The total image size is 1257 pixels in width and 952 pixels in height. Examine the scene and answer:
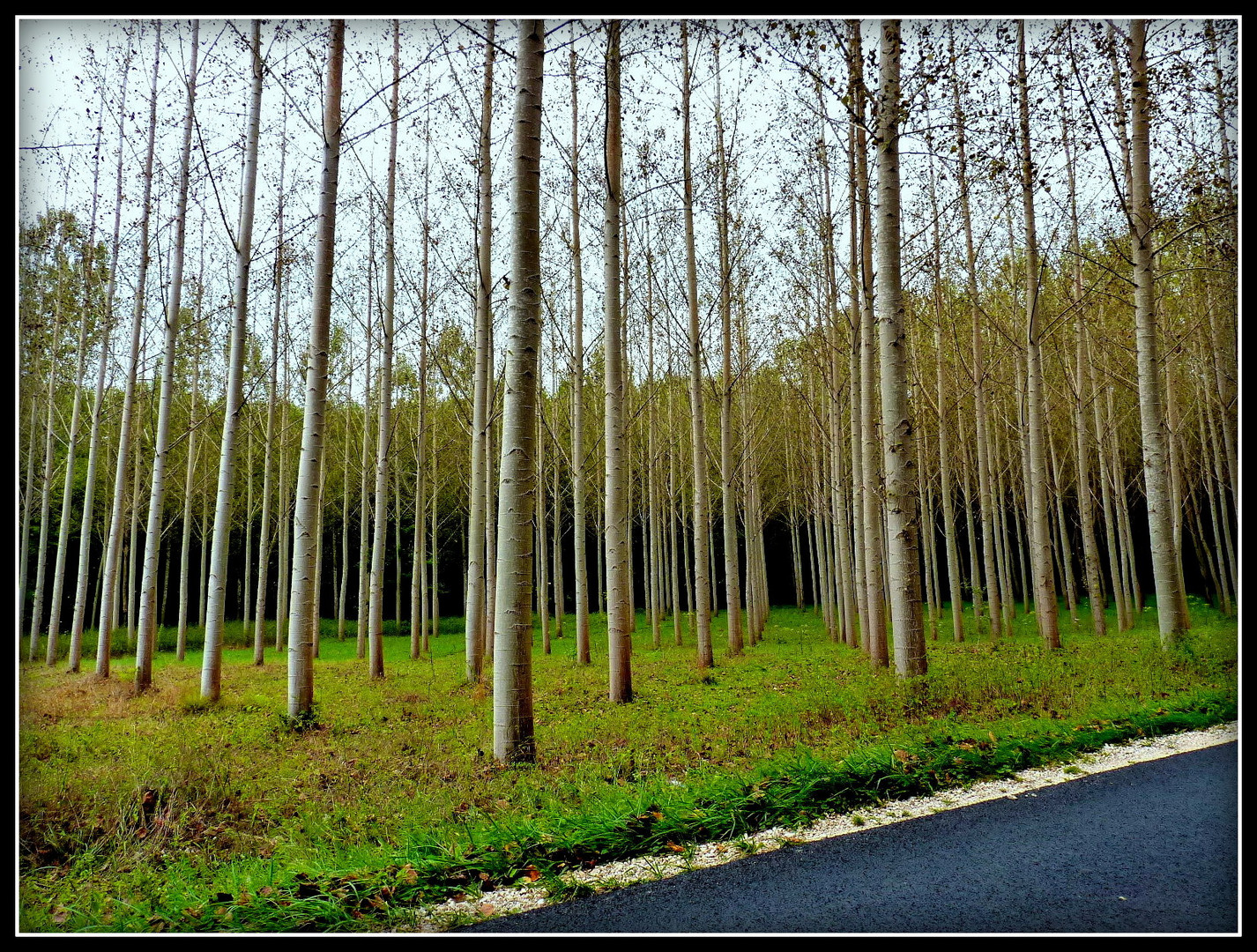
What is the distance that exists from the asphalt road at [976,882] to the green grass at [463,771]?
373 millimetres

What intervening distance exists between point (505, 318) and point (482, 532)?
3.90m

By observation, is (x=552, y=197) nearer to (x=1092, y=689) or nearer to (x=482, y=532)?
(x=482, y=532)

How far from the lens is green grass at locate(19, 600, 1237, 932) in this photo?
288 cm

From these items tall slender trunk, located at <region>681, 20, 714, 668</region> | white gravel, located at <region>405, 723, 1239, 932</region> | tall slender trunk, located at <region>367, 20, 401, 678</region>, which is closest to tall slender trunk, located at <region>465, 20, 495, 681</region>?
tall slender trunk, located at <region>367, 20, 401, 678</region>

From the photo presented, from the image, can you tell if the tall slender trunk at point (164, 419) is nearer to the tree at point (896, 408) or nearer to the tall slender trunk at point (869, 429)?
the tree at point (896, 408)

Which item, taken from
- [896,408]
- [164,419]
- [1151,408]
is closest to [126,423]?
[164,419]

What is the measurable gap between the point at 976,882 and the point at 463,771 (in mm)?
3038

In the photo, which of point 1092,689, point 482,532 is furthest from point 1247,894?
point 482,532

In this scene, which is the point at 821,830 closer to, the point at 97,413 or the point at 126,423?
the point at 126,423

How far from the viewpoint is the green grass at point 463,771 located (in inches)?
113

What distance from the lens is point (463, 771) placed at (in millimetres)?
4488

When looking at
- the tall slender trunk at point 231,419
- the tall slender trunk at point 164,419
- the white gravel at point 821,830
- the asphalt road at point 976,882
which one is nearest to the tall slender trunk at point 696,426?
the white gravel at point 821,830

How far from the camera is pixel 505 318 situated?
11328mm

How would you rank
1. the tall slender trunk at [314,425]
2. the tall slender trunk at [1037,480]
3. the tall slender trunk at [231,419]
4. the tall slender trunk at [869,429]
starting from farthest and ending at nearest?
1. the tall slender trunk at [1037,480]
2. the tall slender trunk at [869,429]
3. the tall slender trunk at [231,419]
4. the tall slender trunk at [314,425]
